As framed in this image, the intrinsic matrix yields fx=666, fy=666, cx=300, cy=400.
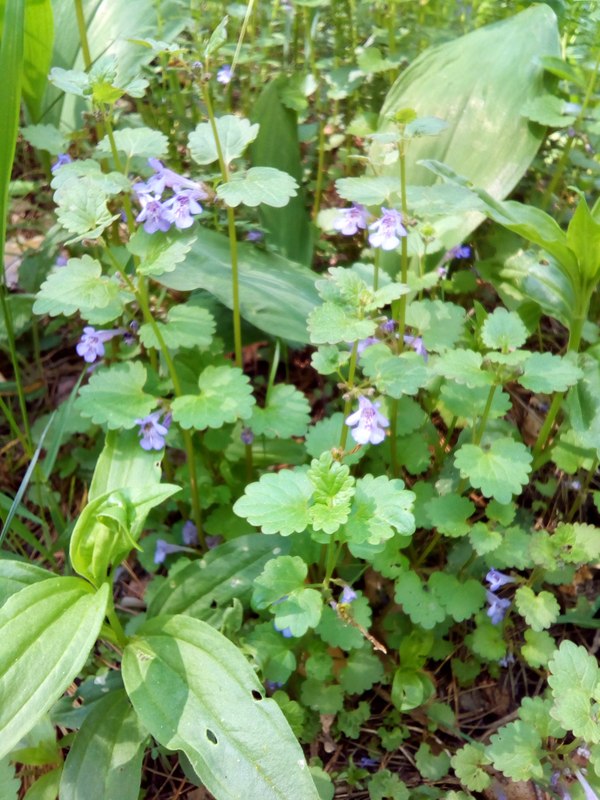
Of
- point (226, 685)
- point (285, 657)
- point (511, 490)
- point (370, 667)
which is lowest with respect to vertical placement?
point (370, 667)

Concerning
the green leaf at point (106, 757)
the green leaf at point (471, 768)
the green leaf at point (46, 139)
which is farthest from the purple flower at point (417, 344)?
the green leaf at point (46, 139)

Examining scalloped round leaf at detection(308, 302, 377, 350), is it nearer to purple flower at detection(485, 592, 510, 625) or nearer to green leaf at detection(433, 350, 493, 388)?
green leaf at detection(433, 350, 493, 388)

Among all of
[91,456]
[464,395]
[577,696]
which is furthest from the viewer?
[91,456]

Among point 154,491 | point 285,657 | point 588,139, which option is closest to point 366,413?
point 154,491

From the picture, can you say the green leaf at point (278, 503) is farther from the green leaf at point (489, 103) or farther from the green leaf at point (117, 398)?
the green leaf at point (489, 103)

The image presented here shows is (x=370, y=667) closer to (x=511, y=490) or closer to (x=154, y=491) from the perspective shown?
(x=511, y=490)
